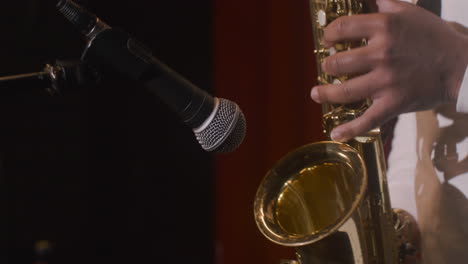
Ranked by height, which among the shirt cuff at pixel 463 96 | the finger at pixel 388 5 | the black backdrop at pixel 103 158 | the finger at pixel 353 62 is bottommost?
the black backdrop at pixel 103 158

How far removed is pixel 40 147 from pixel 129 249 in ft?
2.73

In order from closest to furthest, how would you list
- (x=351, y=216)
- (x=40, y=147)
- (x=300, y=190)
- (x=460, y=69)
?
(x=460, y=69), (x=351, y=216), (x=300, y=190), (x=40, y=147)

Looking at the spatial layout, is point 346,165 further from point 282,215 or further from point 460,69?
point 460,69

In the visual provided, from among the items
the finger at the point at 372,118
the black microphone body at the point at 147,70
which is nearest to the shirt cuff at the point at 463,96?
the finger at the point at 372,118

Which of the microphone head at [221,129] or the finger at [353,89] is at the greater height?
the finger at [353,89]

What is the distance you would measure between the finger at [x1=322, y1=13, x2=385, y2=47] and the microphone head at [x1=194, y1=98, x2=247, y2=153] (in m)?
0.26

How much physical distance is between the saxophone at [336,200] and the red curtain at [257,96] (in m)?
1.25

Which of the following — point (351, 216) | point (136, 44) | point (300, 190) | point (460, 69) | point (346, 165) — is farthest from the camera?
point (300, 190)

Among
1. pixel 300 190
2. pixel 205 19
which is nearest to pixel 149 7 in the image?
pixel 205 19

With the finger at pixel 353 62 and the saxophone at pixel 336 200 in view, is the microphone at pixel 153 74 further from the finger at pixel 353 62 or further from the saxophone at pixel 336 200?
the saxophone at pixel 336 200

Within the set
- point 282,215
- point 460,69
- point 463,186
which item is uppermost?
point 460,69

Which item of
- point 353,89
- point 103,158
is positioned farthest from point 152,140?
point 353,89

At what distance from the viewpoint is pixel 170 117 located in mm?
3078

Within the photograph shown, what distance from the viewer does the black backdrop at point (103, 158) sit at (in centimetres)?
Result: 276
